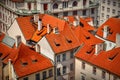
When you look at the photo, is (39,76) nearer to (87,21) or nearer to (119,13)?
(87,21)

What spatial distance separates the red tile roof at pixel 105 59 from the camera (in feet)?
227

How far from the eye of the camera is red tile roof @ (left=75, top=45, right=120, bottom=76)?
69.1 meters

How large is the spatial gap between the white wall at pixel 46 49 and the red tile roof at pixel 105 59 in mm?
5884

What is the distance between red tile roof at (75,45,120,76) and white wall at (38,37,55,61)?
588 cm

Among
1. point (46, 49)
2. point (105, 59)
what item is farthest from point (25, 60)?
point (105, 59)

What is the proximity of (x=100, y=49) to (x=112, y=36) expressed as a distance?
36.8 ft

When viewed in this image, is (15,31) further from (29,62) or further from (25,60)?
(29,62)

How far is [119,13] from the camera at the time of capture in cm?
12431

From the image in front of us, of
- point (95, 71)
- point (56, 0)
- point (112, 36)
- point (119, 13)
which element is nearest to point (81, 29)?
point (112, 36)

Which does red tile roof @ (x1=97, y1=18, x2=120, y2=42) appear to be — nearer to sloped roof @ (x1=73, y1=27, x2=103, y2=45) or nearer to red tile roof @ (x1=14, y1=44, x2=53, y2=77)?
sloped roof @ (x1=73, y1=27, x2=103, y2=45)

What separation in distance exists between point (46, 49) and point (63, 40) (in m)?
5.05

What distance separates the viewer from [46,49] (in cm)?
7900

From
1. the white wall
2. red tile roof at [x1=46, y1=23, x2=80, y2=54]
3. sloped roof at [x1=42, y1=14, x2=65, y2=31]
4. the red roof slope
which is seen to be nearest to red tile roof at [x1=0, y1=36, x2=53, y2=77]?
the white wall

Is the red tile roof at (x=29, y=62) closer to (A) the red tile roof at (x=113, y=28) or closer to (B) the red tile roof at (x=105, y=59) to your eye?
(B) the red tile roof at (x=105, y=59)
